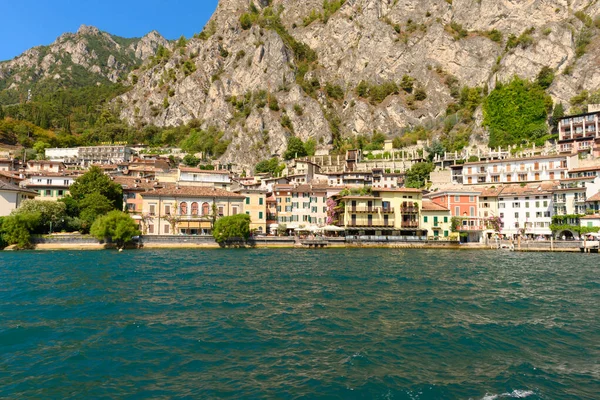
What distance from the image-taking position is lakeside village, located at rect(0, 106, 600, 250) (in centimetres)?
5631

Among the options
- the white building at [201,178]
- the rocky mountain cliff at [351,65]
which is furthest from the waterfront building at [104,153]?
the white building at [201,178]

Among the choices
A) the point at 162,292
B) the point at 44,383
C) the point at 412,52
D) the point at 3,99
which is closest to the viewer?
the point at 44,383

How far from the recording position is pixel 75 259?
125 ft

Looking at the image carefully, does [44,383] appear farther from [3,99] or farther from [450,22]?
[3,99]

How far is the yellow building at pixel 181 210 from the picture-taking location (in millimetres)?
56688

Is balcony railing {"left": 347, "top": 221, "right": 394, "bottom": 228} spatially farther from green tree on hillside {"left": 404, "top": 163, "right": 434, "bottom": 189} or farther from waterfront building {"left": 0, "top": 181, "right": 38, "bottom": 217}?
waterfront building {"left": 0, "top": 181, "right": 38, "bottom": 217}

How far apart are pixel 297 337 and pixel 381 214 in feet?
156

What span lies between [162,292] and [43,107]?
14793 cm

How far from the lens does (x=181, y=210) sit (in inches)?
2282

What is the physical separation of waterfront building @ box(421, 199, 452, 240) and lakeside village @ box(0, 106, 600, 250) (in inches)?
5.8

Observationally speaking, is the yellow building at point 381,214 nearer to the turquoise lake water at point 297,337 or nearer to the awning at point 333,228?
the awning at point 333,228

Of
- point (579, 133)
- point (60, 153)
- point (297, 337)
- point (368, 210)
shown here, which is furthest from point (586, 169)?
point (60, 153)

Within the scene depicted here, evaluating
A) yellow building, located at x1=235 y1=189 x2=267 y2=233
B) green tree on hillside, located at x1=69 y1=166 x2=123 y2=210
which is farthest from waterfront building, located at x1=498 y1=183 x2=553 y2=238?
green tree on hillside, located at x1=69 y1=166 x2=123 y2=210

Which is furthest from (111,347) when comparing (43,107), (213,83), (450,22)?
(43,107)
